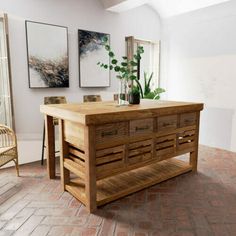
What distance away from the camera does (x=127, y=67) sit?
2711 mm

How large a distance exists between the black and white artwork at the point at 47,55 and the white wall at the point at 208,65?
246cm

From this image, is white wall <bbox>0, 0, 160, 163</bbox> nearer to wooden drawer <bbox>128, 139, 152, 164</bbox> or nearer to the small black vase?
the small black vase

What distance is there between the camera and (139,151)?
2.48 meters

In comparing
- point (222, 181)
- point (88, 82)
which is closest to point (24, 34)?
point (88, 82)

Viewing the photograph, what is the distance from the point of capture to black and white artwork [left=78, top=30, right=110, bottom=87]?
399 cm

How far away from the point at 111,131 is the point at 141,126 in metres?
0.41

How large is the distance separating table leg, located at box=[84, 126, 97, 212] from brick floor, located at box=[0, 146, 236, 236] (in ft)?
0.36

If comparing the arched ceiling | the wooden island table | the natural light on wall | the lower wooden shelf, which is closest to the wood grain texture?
the wooden island table

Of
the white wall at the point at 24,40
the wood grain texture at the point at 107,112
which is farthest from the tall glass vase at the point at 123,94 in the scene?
the white wall at the point at 24,40

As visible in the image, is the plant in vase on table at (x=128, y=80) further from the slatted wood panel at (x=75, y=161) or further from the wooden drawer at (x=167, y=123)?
the slatted wood panel at (x=75, y=161)

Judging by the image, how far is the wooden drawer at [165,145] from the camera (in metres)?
2.69

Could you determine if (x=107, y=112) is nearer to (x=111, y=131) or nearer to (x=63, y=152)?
(x=111, y=131)

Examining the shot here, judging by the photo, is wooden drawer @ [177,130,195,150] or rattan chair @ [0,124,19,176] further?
wooden drawer @ [177,130,195,150]

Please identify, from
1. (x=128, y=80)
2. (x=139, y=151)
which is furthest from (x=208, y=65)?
(x=139, y=151)
